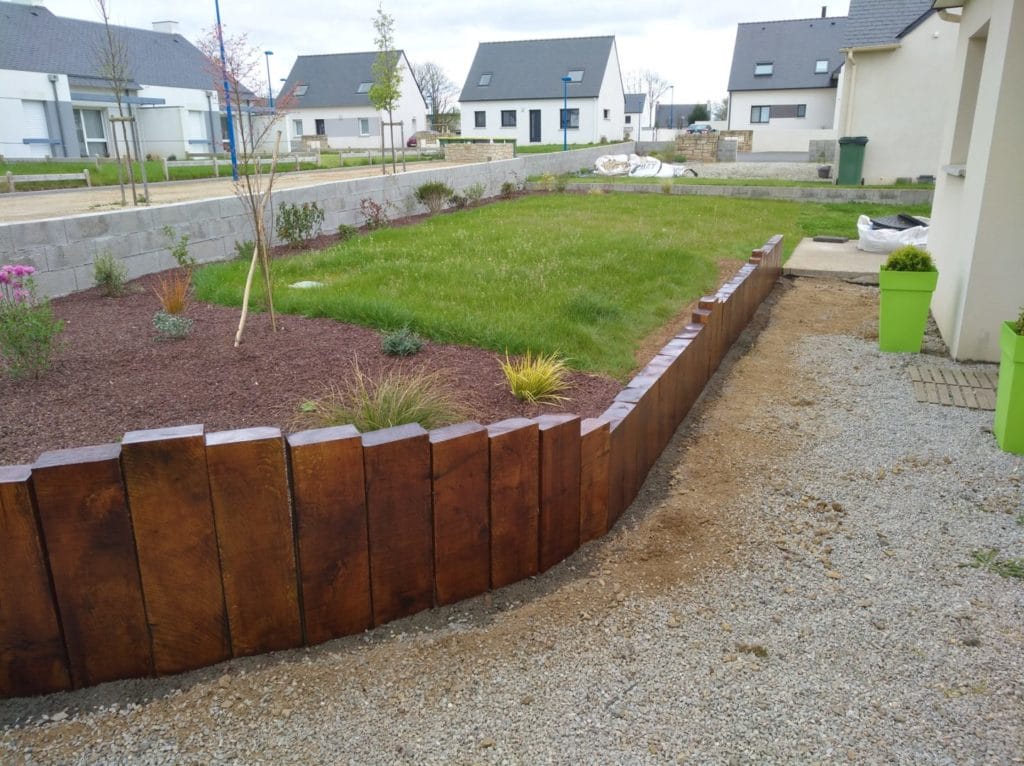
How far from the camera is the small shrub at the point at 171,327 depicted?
563cm

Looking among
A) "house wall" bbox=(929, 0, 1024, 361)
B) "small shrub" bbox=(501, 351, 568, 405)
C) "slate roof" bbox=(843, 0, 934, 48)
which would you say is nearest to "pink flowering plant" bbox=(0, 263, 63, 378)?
"small shrub" bbox=(501, 351, 568, 405)

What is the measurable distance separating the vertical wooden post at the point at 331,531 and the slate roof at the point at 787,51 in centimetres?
4720

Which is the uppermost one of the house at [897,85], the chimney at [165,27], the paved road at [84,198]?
the chimney at [165,27]

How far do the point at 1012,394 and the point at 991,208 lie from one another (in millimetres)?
1908

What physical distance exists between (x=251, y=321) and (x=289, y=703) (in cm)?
438

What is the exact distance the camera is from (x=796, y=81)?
4403cm

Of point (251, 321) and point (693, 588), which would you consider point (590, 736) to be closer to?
point (693, 588)

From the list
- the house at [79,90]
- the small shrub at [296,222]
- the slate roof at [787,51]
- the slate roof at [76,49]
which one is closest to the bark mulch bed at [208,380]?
the small shrub at [296,222]

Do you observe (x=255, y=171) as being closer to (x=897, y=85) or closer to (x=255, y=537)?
(x=255, y=537)

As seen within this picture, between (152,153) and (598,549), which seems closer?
(598,549)

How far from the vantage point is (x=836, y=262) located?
1003 cm

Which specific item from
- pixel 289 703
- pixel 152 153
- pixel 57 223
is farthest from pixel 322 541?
pixel 152 153

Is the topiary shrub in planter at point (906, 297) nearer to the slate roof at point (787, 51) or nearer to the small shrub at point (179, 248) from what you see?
the small shrub at point (179, 248)

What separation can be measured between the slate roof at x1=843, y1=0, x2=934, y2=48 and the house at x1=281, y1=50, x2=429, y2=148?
33.7 m
